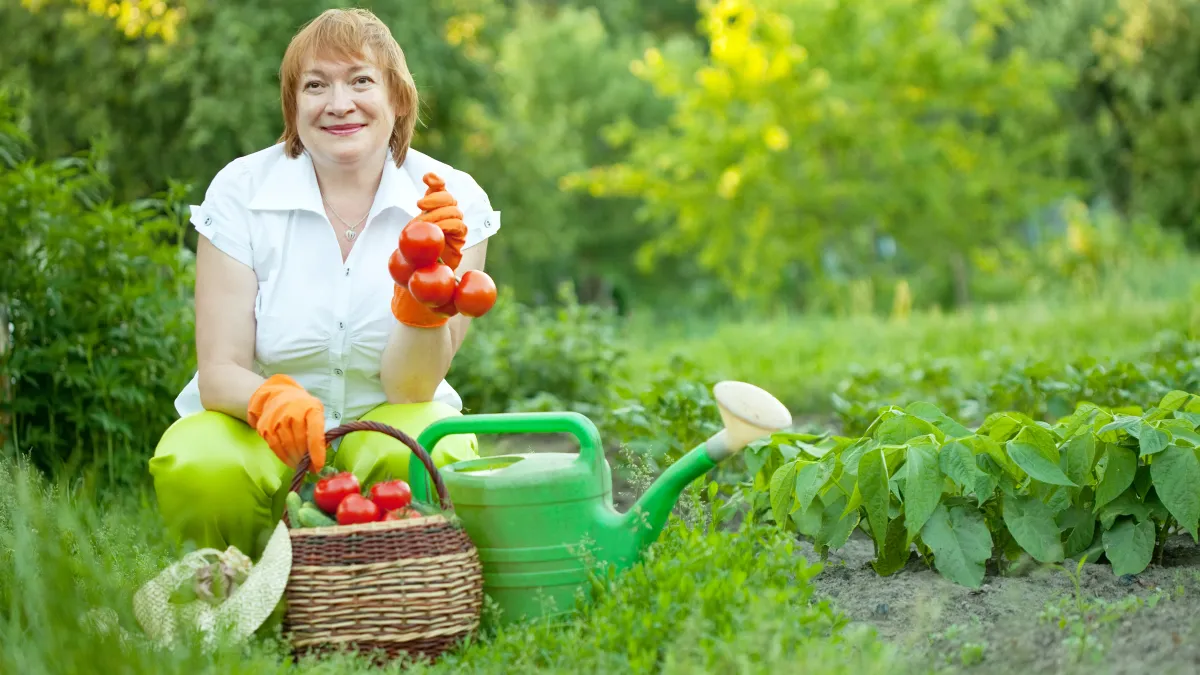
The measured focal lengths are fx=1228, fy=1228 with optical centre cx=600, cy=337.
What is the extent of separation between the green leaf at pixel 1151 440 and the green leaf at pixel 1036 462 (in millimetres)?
158

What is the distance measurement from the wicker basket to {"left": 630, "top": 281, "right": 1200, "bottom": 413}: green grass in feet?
11.3

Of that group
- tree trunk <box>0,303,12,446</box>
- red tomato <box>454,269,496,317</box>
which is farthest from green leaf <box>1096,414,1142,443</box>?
tree trunk <box>0,303,12,446</box>

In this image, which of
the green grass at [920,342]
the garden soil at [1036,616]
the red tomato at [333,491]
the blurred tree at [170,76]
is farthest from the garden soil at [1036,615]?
the blurred tree at [170,76]

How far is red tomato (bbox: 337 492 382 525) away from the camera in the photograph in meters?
2.28

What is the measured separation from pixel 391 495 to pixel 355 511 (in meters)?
0.09

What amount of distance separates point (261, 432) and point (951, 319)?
726 cm

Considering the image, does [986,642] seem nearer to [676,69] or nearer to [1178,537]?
[1178,537]

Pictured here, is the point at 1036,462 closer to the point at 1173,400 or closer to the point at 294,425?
the point at 1173,400

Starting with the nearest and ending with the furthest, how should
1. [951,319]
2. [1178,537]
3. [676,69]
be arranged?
[1178,537] < [951,319] < [676,69]

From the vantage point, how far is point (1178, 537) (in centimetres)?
297

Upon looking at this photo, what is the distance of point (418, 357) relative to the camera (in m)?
2.69

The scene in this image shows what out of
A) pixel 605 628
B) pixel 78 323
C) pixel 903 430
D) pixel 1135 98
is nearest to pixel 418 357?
pixel 605 628

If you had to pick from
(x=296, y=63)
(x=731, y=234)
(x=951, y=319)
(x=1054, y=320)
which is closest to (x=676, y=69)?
(x=731, y=234)

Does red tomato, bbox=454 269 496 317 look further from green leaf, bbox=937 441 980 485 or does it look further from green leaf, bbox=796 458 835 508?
green leaf, bbox=937 441 980 485
